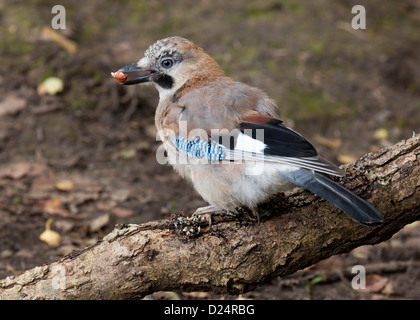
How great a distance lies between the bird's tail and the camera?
2775 millimetres

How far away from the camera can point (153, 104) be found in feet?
21.9

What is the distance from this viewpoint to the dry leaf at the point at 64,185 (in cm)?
520

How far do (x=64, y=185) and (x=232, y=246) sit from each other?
266 centimetres

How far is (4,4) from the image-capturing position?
289 inches

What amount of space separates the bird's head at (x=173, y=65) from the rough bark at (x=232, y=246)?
4.11ft

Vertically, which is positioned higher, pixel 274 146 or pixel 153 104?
pixel 153 104

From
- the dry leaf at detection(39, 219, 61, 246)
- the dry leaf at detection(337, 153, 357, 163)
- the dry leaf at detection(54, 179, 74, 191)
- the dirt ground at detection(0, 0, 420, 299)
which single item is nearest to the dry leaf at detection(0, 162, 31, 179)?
the dirt ground at detection(0, 0, 420, 299)

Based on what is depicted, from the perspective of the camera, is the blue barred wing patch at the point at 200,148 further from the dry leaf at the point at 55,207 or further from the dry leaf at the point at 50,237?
the dry leaf at the point at 55,207

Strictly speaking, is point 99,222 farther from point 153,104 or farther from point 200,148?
point 153,104

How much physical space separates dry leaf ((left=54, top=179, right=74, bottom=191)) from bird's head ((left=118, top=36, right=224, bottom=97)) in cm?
166

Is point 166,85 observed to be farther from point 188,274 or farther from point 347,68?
point 347,68

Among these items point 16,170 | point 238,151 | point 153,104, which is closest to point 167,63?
point 238,151

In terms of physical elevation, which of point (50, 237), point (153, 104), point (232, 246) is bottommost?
point (232, 246)

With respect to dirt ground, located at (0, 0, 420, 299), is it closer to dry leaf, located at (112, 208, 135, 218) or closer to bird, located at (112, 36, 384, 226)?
dry leaf, located at (112, 208, 135, 218)
